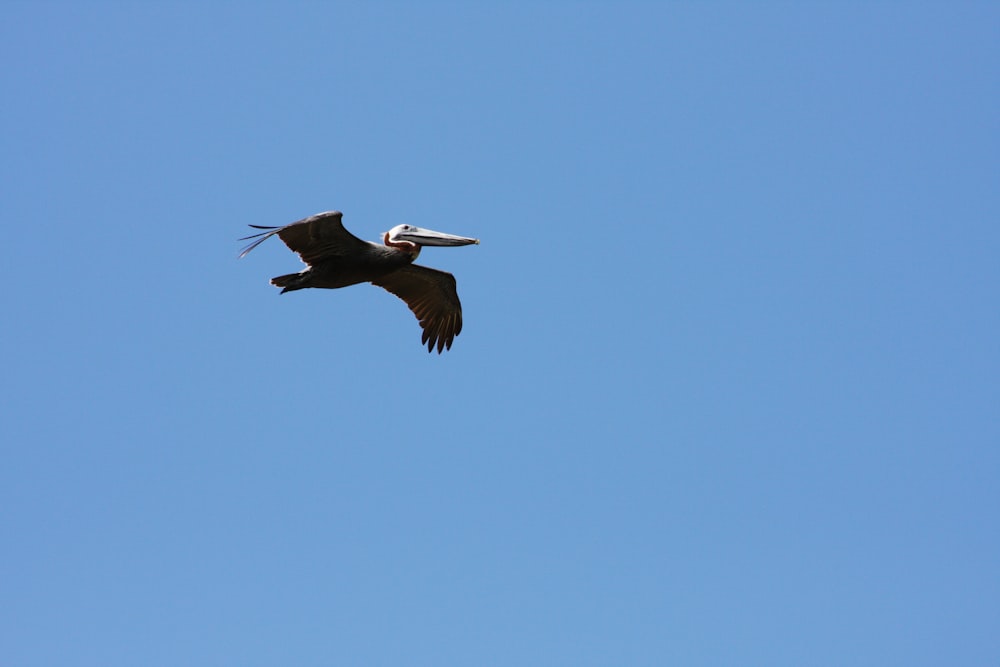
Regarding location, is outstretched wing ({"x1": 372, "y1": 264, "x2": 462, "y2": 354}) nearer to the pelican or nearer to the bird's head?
the pelican

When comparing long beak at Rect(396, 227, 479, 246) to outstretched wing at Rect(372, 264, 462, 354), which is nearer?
long beak at Rect(396, 227, 479, 246)

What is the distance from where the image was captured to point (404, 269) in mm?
18031

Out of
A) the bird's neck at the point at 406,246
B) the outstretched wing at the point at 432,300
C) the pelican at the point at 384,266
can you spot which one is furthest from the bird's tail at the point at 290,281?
the outstretched wing at the point at 432,300

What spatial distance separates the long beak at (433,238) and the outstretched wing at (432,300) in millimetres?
1026

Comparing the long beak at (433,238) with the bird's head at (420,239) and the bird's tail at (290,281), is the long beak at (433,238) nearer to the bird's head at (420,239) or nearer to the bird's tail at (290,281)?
the bird's head at (420,239)

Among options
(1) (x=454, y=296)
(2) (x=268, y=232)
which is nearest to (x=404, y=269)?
(1) (x=454, y=296)

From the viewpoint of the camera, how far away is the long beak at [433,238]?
674 inches

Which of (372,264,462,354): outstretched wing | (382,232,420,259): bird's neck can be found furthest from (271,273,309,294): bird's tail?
(372,264,462,354): outstretched wing

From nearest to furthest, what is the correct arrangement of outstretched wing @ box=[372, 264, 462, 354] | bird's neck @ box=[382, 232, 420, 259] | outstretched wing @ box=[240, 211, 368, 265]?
outstretched wing @ box=[240, 211, 368, 265] < bird's neck @ box=[382, 232, 420, 259] < outstretched wing @ box=[372, 264, 462, 354]

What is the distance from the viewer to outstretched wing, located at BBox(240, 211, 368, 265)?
15000 mm

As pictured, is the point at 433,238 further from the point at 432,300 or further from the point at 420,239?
the point at 432,300

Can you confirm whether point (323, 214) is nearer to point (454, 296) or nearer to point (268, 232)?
point (268, 232)

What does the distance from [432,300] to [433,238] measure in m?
1.73

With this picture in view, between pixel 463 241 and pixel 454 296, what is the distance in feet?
5.31
